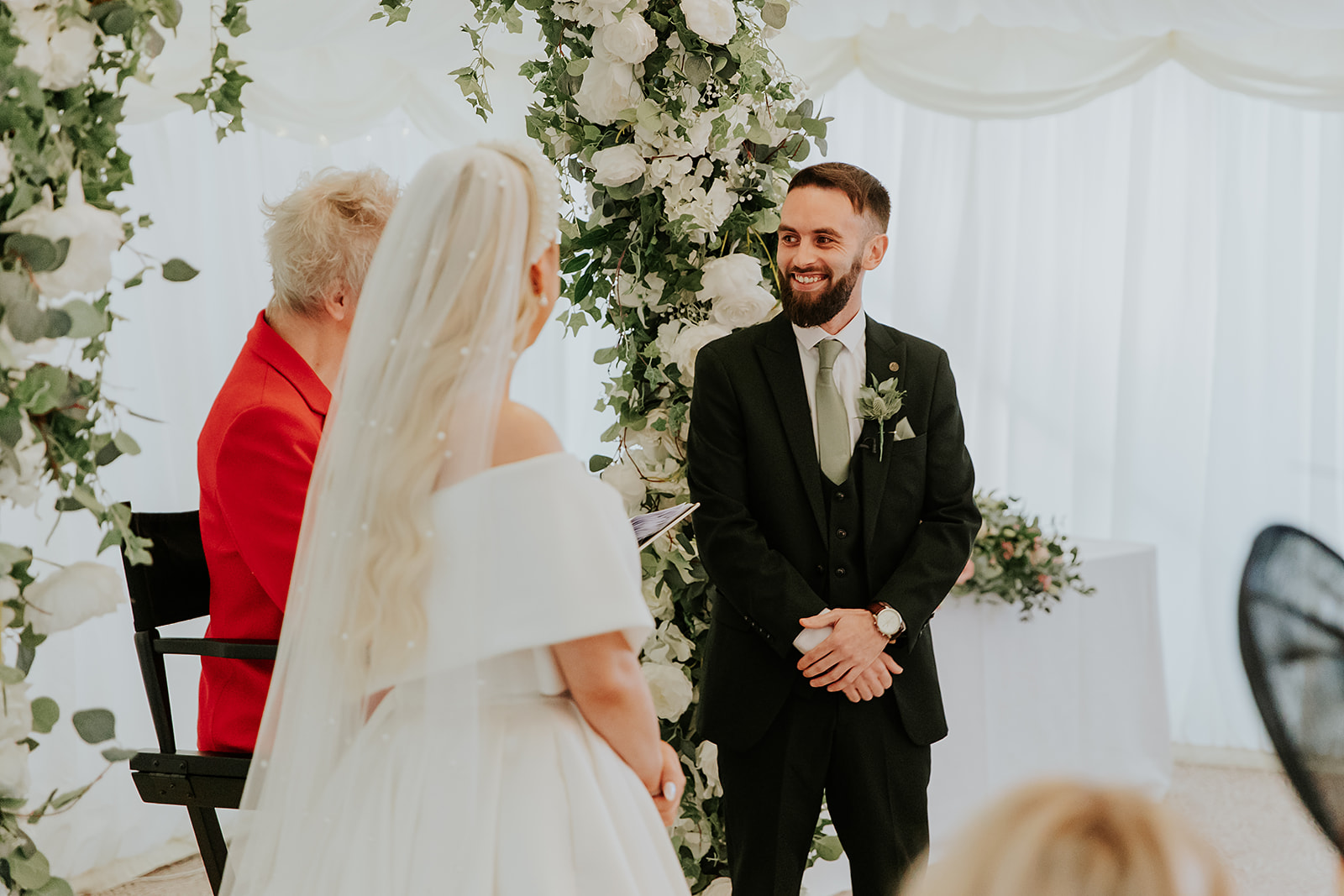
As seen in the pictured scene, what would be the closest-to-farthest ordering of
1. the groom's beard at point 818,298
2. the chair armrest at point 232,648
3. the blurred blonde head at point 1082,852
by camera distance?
the blurred blonde head at point 1082,852 < the chair armrest at point 232,648 < the groom's beard at point 818,298

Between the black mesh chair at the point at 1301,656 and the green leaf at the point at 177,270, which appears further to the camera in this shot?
the green leaf at the point at 177,270

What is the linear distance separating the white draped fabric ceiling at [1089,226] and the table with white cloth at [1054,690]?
101 centimetres

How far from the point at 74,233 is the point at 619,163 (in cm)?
137

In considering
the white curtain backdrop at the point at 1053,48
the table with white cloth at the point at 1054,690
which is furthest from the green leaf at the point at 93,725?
→ the white curtain backdrop at the point at 1053,48

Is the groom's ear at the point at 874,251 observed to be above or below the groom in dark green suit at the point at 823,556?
above

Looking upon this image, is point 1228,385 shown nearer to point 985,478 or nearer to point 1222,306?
point 1222,306

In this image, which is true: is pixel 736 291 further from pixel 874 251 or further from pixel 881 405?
pixel 881 405

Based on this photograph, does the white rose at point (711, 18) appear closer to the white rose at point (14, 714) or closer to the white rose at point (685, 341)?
the white rose at point (685, 341)

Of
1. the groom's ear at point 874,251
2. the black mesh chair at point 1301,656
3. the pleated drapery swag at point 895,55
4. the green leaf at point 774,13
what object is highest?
the pleated drapery swag at point 895,55

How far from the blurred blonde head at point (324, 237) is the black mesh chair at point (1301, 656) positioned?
5.33 feet

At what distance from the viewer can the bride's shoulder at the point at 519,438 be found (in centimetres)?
163

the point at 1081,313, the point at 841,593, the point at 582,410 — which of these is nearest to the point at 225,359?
the point at 582,410

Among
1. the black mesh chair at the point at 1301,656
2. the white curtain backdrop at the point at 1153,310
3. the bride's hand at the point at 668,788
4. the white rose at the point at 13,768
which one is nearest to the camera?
the black mesh chair at the point at 1301,656

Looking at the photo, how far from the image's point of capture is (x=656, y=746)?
1.78 m
